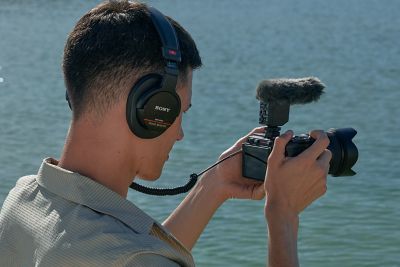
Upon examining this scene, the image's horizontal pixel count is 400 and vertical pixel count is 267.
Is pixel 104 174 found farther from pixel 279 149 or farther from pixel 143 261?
pixel 279 149

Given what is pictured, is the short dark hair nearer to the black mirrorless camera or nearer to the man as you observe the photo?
the man

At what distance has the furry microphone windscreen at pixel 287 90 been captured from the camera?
2.54 metres

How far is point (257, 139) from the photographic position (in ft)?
8.63

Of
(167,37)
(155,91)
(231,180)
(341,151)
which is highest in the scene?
(167,37)

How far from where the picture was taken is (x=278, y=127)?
2617mm

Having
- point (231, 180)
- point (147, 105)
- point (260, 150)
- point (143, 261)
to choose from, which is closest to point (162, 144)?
point (147, 105)

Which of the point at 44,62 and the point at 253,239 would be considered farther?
the point at 44,62

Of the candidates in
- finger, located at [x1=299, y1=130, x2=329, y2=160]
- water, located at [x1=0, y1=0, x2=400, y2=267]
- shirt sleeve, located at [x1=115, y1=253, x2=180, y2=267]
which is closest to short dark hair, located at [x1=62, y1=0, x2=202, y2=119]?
shirt sleeve, located at [x1=115, y1=253, x2=180, y2=267]

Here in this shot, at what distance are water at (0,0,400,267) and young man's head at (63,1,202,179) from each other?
183 inches

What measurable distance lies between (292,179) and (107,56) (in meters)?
0.52

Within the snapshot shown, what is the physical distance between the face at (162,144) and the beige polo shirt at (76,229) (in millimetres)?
152

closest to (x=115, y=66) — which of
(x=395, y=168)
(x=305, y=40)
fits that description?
(x=395, y=168)

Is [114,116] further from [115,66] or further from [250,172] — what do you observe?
[250,172]

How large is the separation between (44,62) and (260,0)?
1133 cm
